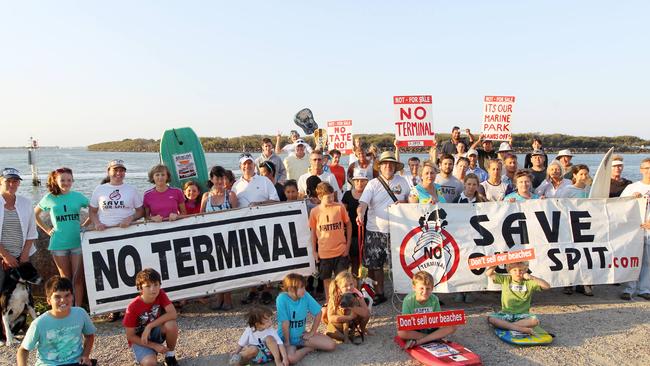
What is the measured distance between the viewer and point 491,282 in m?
5.99

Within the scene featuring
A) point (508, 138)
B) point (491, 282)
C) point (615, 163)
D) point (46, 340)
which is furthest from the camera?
point (508, 138)

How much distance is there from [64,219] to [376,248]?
3.94 metres

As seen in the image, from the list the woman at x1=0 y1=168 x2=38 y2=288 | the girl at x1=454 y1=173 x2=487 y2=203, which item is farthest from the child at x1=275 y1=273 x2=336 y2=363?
the woman at x1=0 y1=168 x2=38 y2=288

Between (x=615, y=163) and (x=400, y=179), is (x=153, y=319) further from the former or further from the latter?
(x=615, y=163)

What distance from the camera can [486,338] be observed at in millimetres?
5035

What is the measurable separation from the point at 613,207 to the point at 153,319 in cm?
610

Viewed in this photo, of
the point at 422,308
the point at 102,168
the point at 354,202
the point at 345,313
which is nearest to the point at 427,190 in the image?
the point at 354,202

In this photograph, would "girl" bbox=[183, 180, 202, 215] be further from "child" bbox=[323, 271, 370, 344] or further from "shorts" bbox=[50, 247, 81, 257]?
"child" bbox=[323, 271, 370, 344]

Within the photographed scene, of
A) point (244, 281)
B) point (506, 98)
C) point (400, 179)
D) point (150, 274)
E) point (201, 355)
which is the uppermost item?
point (506, 98)

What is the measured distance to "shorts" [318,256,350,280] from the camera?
5.75 meters

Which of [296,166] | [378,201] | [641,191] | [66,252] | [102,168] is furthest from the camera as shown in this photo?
[102,168]

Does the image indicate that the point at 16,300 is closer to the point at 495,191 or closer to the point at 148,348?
the point at 148,348

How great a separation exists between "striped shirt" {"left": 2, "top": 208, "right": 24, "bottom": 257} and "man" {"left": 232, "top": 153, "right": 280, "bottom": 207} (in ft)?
8.55

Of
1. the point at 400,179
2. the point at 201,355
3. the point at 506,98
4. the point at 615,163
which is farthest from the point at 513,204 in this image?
the point at 506,98
